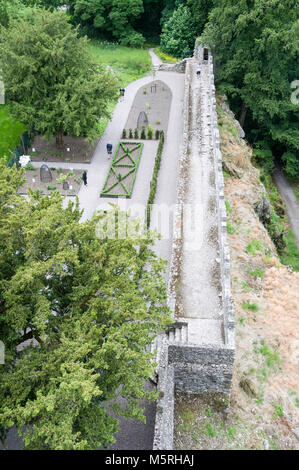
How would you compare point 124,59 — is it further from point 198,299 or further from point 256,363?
point 256,363

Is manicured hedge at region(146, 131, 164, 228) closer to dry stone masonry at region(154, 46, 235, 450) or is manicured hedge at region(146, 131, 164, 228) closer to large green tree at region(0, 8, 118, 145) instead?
dry stone masonry at region(154, 46, 235, 450)

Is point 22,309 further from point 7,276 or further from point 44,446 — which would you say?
point 44,446

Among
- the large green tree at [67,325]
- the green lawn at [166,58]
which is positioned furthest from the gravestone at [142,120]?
the large green tree at [67,325]

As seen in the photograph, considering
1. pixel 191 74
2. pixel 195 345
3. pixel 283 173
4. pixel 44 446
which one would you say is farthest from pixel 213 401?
pixel 191 74

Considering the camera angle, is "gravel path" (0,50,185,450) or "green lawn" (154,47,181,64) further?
"green lawn" (154,47,181,64)

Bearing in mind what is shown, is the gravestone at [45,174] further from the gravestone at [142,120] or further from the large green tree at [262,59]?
the large green tree at [262,59]

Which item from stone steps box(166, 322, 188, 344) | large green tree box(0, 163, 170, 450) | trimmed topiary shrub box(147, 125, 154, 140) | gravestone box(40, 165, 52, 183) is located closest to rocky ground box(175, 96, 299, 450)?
stone steps box(166, 322, 188, 344)
